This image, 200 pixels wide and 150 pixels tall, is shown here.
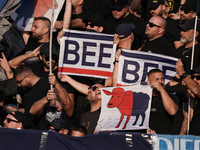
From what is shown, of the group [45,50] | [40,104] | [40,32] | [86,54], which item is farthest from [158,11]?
[40,104]

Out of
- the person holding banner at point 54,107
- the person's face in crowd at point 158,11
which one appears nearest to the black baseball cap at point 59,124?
the person holding banner at point 54,107

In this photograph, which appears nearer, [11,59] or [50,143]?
[50,143]

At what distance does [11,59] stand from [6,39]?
374 mm

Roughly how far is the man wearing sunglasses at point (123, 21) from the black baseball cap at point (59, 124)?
7.83ft

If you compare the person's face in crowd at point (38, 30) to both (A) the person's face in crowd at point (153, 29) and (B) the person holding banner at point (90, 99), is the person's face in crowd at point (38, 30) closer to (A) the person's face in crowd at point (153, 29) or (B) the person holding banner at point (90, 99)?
(B) the person holding banner at point (90, 99)

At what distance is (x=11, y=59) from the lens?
30.5 ft

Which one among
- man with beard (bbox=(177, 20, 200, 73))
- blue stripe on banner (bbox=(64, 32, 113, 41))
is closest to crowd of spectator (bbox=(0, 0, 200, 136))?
man with beard (bbox=(177, 20, 200, 73))

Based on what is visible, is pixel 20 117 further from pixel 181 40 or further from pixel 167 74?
pixel 181 40

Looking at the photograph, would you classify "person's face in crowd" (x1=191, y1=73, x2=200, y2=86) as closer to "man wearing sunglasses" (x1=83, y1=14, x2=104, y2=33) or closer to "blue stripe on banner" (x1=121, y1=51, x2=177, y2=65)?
"blue stripe on banner" (x1=121, y1=51, x2=177, y2=65)

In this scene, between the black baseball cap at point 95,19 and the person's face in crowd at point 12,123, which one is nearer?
the person's face in crowd at point 12,123

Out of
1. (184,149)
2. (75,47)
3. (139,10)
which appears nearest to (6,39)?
(75,47)

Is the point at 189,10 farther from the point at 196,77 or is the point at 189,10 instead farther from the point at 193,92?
the point at 193,92

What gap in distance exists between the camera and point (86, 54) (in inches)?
345

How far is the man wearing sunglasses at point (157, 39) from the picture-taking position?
28.1 ft
